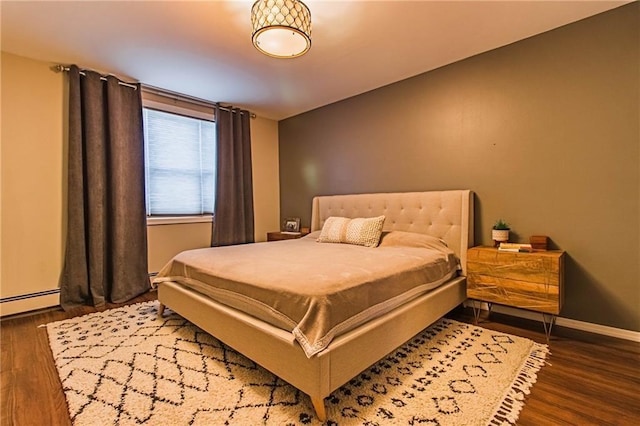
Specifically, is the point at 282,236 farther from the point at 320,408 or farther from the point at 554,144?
the point at 554,144

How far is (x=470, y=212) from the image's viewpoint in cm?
285

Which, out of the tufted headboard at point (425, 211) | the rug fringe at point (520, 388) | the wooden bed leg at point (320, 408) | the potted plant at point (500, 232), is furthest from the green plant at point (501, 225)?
the wooden bed leg at point (320, 408)

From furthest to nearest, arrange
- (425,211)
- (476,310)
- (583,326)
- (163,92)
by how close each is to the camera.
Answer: (163,92) < (425,211) < (476,310) < (583,326)

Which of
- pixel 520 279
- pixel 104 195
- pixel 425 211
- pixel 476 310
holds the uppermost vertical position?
pixel 104 195

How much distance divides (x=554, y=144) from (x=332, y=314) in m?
2.38

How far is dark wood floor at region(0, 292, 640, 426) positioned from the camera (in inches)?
55.9

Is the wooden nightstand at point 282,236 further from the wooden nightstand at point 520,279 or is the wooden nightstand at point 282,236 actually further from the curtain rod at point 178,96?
the wooden nightstand at point 520,279

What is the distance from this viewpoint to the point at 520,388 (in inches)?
63.7

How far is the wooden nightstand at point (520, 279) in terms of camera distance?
215 centimetres

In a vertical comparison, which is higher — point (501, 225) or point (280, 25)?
point (280, 25)

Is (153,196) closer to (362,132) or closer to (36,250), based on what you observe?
(36,250)

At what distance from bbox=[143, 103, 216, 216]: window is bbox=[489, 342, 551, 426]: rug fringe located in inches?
152

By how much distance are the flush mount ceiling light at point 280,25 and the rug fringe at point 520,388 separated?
2358 mm

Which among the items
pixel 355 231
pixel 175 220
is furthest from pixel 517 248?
pixel 175 220
